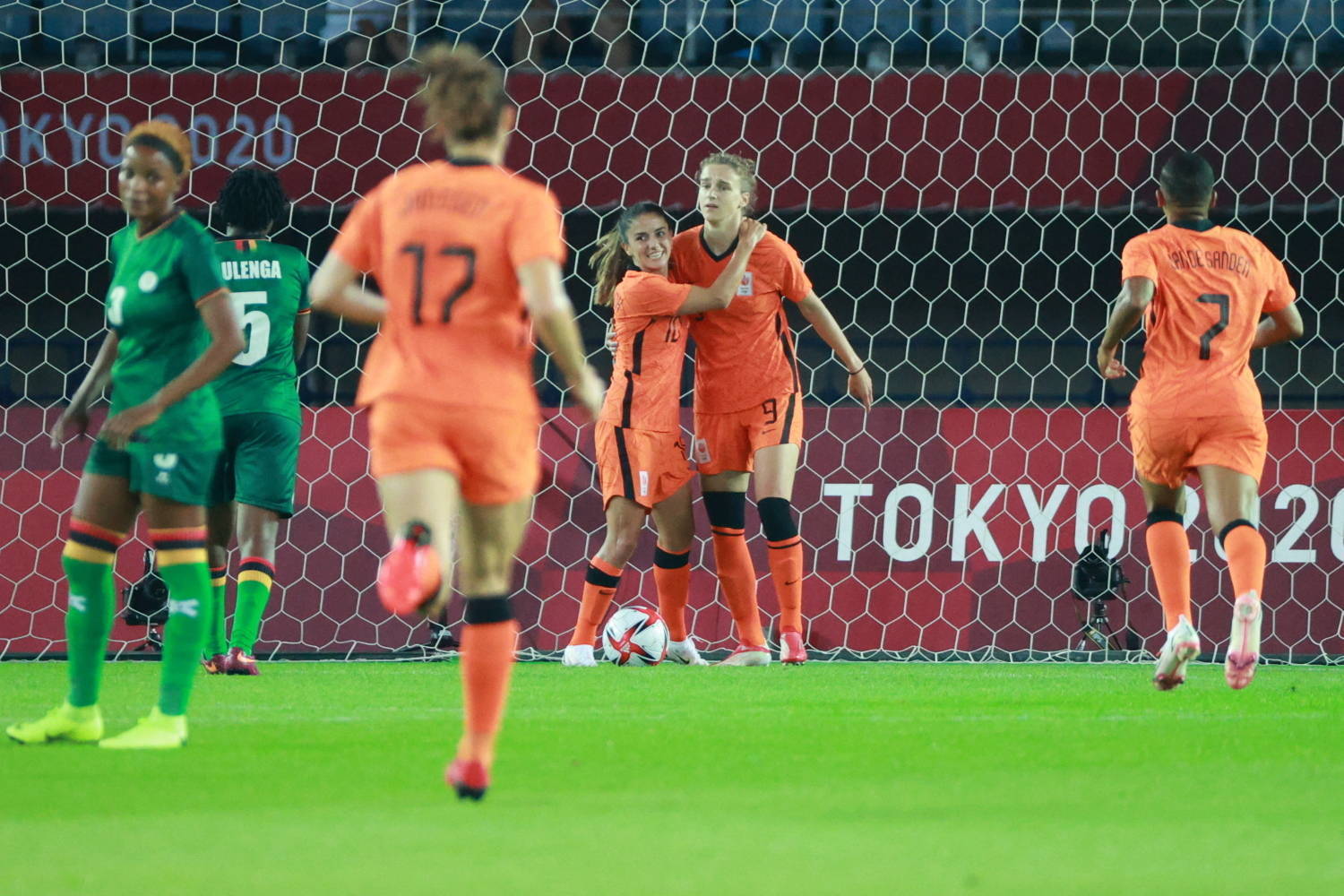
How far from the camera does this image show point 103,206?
31.4 ft

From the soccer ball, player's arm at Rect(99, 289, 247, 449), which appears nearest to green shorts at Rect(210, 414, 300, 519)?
the soccer ball

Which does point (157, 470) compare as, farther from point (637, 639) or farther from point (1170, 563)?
point (637, 639)

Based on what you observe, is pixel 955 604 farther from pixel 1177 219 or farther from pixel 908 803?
pixel 908 803

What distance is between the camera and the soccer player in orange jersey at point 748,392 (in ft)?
22.5

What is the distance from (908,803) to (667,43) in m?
7.51

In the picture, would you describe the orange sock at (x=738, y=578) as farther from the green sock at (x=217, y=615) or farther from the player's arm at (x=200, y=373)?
the player's arm at (x=200, y=373)

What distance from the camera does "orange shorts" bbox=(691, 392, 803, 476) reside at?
686 cm

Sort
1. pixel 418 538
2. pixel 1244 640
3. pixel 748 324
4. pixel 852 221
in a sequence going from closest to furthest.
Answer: pixel 418 538 → pixel 1244 640 → pixel 748 324 → pixel 852 221

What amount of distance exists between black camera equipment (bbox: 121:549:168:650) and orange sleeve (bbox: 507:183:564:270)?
490 cm

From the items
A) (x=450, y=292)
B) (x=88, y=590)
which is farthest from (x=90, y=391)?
(x=450, y=292)

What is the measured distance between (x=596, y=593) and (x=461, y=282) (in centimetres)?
380

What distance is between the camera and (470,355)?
10.6 ft

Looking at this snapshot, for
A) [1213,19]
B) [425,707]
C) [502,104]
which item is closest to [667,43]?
[1213,19]

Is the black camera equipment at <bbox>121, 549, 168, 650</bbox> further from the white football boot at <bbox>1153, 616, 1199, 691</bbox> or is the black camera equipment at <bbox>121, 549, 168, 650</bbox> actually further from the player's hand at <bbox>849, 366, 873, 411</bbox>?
the white football boot at <bbox>1153, 616, 1199, 691</bbox>
